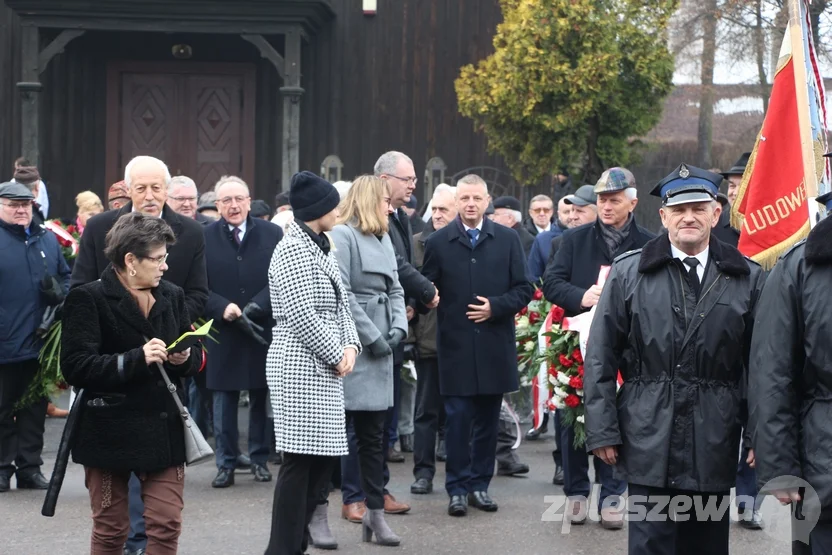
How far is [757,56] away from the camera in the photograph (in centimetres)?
1828

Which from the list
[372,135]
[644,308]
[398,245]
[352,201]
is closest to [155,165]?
[352,201]

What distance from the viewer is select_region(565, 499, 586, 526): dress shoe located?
8008mm

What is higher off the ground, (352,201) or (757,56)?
(757,56)

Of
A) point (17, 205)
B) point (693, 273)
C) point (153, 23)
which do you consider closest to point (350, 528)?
point (693, 273)

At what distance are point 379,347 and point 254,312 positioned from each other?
6.85ft

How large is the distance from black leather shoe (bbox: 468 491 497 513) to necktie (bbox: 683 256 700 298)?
3196mm

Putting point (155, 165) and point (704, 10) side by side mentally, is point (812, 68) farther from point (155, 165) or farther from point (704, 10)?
point (704, 10)

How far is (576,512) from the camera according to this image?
8.06 metres

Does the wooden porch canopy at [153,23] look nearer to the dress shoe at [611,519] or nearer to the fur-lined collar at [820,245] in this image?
the dress shoe at [611,519]

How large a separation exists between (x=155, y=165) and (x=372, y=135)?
12.8 meters

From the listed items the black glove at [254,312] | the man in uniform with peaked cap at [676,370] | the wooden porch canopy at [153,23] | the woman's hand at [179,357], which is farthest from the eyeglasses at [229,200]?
the wooden porch canopy at [153,23]

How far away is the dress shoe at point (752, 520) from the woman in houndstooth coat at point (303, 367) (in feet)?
9.23

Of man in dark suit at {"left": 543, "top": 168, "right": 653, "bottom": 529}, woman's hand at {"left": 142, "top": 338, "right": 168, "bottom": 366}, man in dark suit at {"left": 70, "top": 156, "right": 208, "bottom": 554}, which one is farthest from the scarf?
woman's hand at {"left": 142, "top": 338, "right": 168, "bottom": 366}

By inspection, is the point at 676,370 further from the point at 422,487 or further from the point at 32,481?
the point at 32,481
